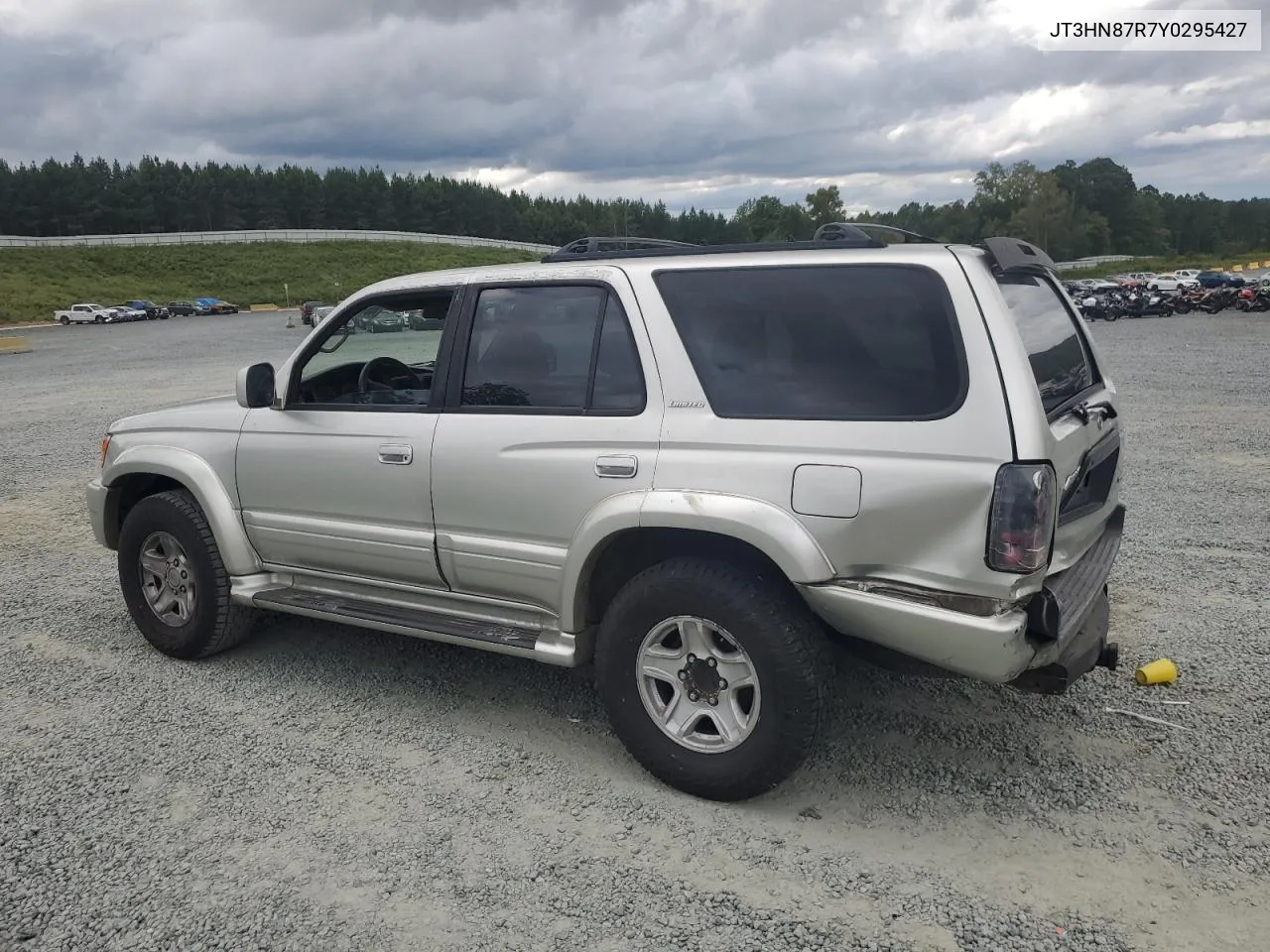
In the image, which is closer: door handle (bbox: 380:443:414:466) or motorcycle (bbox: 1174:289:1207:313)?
door handle (bbox: 380:443:414:466)

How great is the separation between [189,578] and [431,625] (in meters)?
1.57

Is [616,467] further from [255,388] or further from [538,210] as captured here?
[538,210]

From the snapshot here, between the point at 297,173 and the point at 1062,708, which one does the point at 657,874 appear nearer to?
the point at 1062,708

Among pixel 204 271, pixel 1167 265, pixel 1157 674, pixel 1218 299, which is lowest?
pixel 1157 674

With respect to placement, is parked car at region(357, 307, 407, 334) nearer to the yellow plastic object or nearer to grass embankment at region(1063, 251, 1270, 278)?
the yellow plastic object

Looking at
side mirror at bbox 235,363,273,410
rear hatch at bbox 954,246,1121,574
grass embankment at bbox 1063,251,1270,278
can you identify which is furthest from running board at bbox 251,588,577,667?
grass embankment at bbox 1063,251,1270,278

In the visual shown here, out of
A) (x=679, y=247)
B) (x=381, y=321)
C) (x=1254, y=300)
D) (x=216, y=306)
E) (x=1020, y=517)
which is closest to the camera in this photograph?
(x=1020, y=517)

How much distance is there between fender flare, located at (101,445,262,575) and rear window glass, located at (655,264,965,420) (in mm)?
2429

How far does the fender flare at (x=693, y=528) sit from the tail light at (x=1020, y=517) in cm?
52

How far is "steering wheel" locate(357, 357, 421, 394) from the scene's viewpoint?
437 centimetres

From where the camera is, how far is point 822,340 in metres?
3.24

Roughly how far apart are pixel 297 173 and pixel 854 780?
121m

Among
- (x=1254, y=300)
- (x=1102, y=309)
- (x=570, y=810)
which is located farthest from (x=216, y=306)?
(x=570, y=810)

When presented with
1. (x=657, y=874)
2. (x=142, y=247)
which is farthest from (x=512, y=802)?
(x=142, y=247)
